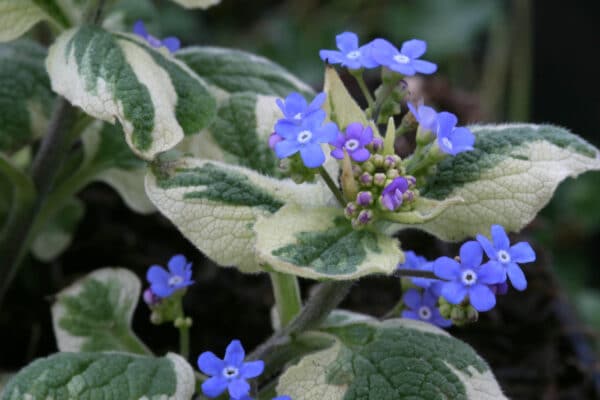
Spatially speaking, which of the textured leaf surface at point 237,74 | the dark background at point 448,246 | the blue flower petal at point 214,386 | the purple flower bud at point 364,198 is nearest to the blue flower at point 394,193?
the purple flower bud at point 364,198

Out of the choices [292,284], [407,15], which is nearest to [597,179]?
[407,15]

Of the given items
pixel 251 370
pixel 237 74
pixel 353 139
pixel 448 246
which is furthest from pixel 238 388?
pixel 448 246

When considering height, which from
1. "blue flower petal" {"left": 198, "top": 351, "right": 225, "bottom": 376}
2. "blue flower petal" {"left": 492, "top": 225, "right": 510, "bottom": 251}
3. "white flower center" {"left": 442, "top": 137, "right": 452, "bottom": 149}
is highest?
"white flower center" {"left": 442, "top": 137, "right": 452, "bottom": 149}

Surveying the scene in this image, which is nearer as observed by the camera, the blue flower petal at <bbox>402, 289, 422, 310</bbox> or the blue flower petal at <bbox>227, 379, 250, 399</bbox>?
the blue flower petal at <bbox>227, 379, 250, 399</bbox>

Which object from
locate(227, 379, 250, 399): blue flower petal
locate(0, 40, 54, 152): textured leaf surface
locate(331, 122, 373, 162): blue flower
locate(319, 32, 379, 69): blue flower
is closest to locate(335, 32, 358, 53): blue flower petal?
locate(319, 32, 379, 69): blue flower

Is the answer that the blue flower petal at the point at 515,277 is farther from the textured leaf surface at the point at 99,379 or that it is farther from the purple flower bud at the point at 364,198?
the textured leaf surface at the point at 99,379

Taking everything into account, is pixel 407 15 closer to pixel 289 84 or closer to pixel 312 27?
pixel 312 27

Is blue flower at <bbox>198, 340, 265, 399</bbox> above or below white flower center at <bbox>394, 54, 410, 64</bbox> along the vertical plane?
below

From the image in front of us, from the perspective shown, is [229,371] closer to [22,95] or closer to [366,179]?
[366,179]

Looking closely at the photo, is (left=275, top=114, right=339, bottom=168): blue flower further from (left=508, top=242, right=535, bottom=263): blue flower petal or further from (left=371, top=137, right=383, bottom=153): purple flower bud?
(left=508, top=242, right=535, bottom=263): blue flower petal
